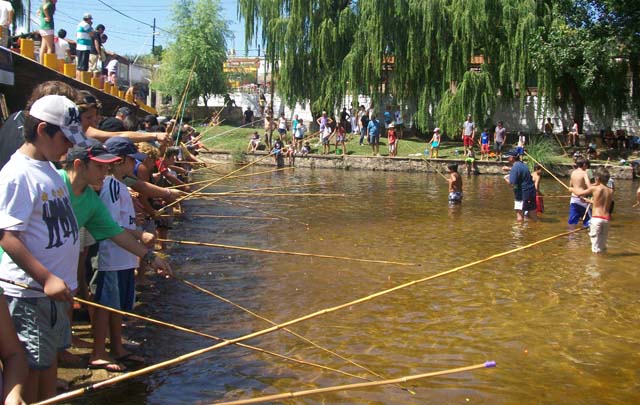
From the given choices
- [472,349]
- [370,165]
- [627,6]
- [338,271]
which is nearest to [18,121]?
[472,349]

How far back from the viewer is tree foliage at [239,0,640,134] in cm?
3012

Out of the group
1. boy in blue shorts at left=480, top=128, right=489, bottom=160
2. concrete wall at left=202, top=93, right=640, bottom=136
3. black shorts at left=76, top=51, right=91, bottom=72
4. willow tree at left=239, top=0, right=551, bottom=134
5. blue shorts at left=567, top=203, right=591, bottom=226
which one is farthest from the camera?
concrete wall at left=202, top=93, right=640, bottom=136

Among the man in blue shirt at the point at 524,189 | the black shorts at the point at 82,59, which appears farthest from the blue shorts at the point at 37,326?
the black shorts at the point at 82,59

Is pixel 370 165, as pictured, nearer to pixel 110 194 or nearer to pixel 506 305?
pixel 506 305

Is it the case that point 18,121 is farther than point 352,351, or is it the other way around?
point 352,351

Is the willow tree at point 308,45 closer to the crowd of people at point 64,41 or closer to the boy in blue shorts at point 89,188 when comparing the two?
the crowd of people at point 64,41

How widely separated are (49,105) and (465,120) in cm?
2875

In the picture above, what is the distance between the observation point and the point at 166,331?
6676 millimetres

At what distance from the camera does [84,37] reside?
16.2 metres

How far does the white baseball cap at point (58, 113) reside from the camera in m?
3.55

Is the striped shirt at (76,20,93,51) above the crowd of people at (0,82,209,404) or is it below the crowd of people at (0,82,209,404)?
above

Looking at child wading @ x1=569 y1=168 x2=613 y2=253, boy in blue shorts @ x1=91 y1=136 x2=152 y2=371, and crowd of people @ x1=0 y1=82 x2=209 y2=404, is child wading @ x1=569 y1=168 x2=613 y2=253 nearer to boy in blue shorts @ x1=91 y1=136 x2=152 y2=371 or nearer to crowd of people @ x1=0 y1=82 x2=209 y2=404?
boy in blue shorts @ x1=91 y1=136 x2=152 y2=371

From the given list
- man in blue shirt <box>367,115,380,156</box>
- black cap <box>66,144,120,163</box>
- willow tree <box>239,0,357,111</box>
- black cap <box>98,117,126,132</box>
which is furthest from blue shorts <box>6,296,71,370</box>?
willow tree <box>239,0,357,111</box>

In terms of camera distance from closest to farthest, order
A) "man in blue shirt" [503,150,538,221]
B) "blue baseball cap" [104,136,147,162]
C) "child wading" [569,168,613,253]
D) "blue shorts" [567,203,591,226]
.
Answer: "blue baseball cap" [104,136,147,162], "child wading" [569,168,613,253], "blue shorts" [567,203,591,226], "man in blue shirt" [503,150,538,221]
